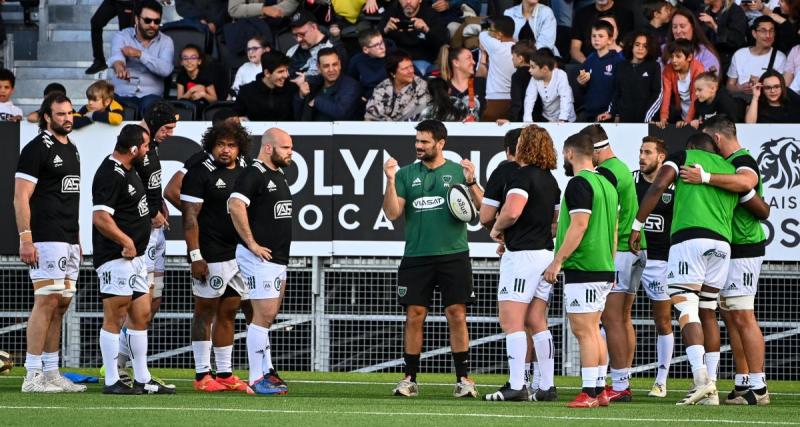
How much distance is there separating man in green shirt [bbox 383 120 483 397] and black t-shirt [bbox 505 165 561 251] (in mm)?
889

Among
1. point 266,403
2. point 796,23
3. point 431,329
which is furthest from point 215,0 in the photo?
point 266,403

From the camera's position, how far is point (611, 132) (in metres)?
15.7

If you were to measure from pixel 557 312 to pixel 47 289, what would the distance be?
5963mm

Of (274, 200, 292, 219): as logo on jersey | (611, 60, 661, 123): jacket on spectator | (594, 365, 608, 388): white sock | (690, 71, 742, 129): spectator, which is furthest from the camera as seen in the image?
(611, 60, 661, 123): jacket on spectator

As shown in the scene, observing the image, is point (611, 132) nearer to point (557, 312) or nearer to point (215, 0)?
point (557, 312)

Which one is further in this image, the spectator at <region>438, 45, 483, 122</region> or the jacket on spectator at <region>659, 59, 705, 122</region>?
the spectator at <region>438, 45, 483, 122</region>

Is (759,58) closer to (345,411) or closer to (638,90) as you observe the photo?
Answer: (638,90)

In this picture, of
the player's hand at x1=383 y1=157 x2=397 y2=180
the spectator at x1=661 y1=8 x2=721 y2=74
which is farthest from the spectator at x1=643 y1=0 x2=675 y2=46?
the player's hand at x1=383 y1=157 x2=397 y2=180

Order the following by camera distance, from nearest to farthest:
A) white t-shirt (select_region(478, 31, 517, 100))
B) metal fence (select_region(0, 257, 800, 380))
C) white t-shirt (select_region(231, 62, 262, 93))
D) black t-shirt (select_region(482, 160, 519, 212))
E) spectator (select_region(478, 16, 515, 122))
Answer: black t-shirt (select_region(482, 160, 519, 212))
metal fence (select_region(0, 257, 800, 380))
spectator (select_region(478, 16, 515, 122))
white t-shirt (select_region(478, 31, 517, 100))
white t-shirt (select_region(231, 62, 262, 93))

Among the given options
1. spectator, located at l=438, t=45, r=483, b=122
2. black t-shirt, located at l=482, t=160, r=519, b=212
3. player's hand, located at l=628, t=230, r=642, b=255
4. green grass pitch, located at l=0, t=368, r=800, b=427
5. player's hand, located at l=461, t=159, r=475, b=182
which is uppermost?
spectator, located at l=438, t=45, r=483, b=122

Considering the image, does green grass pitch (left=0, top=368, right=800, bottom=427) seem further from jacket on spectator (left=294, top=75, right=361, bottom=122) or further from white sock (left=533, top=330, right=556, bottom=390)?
jacket on spectator (left=294, top=75, right=361, bottom=122)

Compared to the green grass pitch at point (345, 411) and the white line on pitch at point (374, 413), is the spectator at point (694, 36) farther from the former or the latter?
the white line on pitch at point (374, 413)

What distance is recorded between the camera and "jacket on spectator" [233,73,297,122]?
16656 millimetres

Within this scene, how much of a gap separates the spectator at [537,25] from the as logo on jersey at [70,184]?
697cm
